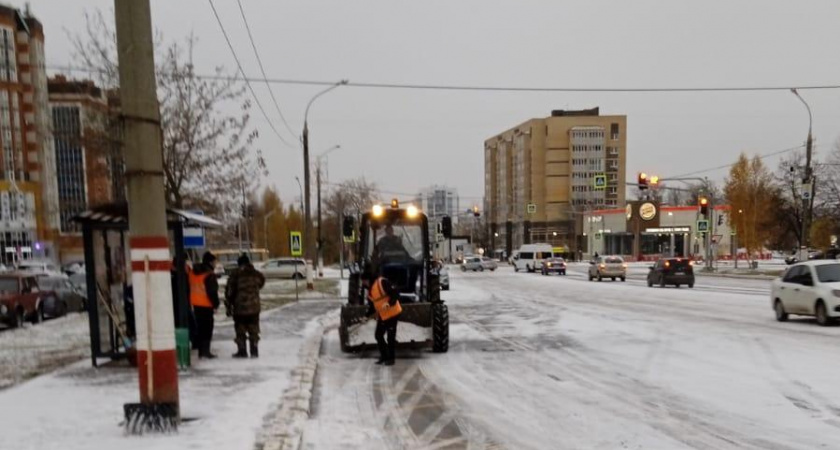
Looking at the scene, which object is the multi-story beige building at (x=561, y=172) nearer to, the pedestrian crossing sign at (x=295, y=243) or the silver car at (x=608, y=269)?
the silver car at (x=608, y=269)

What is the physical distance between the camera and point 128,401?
22.3ft

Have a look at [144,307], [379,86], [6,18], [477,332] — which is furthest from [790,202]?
[6,18]

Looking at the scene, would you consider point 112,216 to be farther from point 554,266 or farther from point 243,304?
point 554,266

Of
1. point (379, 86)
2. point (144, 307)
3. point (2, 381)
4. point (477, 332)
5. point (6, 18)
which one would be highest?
point (6, 18)

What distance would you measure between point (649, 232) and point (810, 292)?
237ft

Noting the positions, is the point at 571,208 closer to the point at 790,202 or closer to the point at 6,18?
the point at 790,202

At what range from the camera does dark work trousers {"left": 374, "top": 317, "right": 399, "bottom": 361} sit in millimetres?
9766

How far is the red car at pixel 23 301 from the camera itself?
15539 millimetres

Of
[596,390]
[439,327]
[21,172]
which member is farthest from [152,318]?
[21,172]

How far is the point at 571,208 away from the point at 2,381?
10127cm

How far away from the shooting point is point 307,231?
2484 cm

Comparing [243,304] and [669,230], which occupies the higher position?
[243,304]

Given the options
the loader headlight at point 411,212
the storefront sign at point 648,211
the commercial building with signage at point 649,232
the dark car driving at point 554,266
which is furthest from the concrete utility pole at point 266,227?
the loader headlight at point 411,212

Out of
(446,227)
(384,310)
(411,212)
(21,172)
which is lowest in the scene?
(384,310)
